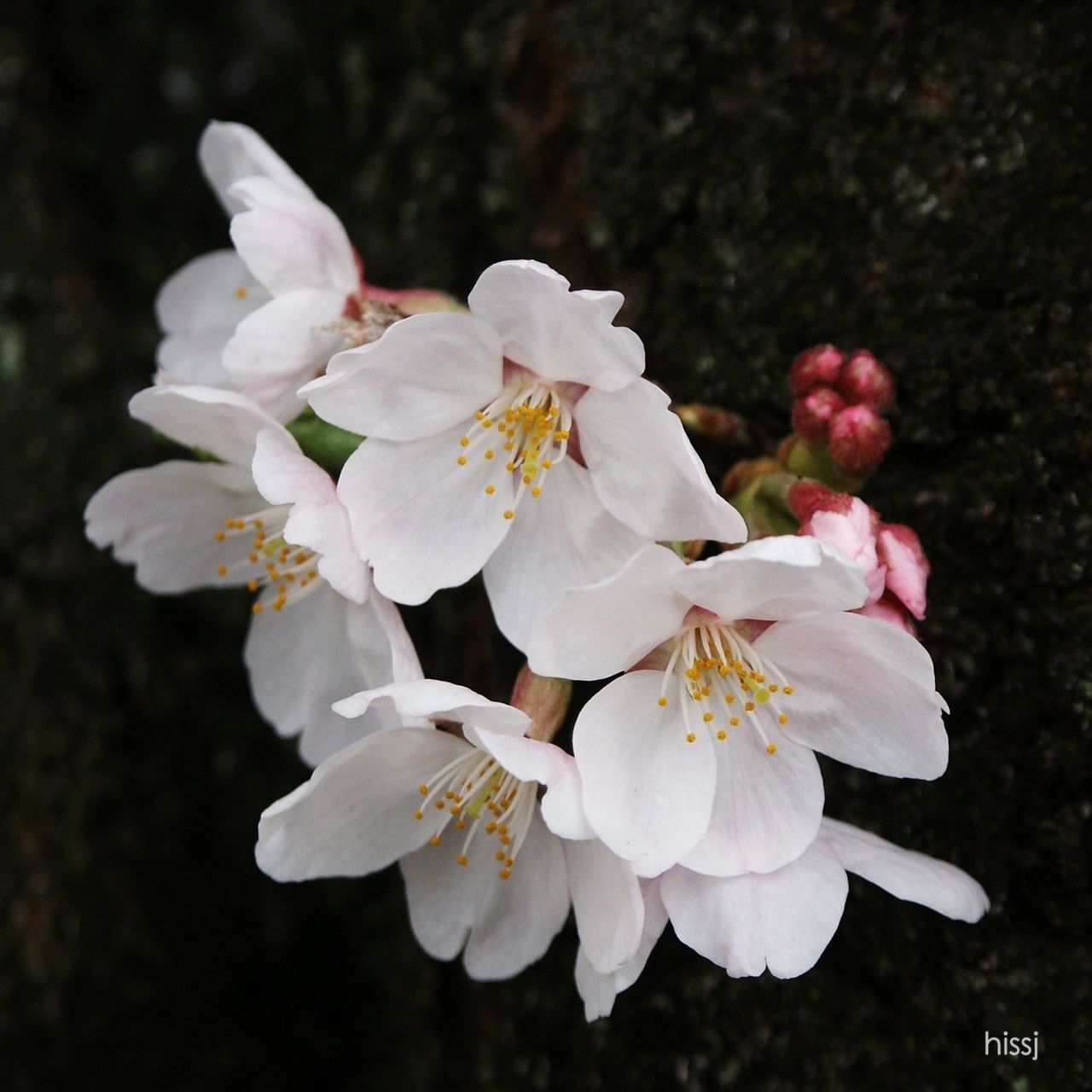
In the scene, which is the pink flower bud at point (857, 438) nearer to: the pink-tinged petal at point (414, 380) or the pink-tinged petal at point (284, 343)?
the pink-tinged petal at point (414, 380)

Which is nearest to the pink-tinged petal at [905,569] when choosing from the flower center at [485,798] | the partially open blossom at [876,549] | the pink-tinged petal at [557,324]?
the partially open blossom at [876,549]

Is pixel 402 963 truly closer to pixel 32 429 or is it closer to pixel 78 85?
pixel 32 429

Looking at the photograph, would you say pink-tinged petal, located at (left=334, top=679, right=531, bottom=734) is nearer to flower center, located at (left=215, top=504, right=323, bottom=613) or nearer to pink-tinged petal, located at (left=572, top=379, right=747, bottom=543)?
pink-tinged petal, located at (left=572, top=379, right=747, bottom=543)

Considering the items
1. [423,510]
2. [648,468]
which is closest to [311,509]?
[423,510]

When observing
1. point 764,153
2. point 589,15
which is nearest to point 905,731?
point 764,153

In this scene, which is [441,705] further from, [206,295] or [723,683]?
[206,295]
